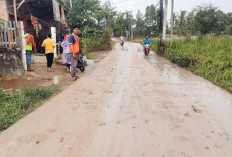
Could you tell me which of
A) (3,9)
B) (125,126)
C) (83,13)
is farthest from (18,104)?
(83,13)

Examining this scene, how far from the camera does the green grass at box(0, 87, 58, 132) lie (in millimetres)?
3921

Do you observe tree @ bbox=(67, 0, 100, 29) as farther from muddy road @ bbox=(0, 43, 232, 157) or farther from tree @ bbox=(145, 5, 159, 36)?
tree @ bbox=(145, 5, 159, 36)

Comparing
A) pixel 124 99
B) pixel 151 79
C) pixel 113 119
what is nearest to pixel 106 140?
pixel 113 119

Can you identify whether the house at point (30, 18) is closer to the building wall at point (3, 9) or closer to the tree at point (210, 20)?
the building wall at point (3, 9)

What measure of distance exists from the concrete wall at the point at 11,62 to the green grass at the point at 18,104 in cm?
224

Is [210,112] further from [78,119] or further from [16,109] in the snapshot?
[16,109]

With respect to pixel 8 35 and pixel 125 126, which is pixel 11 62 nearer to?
pixel 8 35

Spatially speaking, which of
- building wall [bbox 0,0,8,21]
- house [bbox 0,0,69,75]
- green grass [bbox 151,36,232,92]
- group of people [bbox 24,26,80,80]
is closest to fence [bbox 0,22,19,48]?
house [bbox 0,0,69,75]

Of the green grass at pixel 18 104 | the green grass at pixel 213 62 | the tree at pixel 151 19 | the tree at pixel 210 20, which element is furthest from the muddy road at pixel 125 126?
the tree at pixel 151 19

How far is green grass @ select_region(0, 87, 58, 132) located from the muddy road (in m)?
0.23

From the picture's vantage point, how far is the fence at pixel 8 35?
7188 millimetres

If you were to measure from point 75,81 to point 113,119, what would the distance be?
11.7 ft

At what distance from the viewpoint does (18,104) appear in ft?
15.1

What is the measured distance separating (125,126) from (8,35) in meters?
5.71
